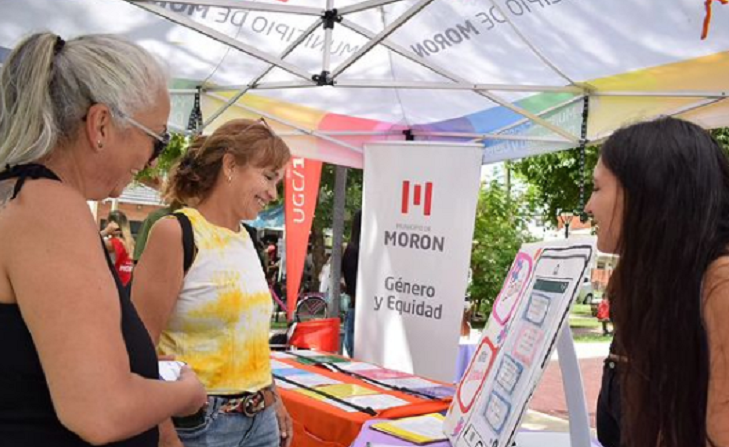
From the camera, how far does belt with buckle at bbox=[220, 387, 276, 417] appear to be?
185 centimetres

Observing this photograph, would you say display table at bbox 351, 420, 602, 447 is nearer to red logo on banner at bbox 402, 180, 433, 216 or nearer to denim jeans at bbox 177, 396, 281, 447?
denim jeans at bbox 177, 396, 281, 447

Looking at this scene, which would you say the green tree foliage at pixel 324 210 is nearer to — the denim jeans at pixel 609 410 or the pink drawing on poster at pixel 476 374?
the pink drawing on poster at pixel 476 374

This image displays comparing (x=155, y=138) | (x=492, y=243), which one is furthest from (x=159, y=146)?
(x=492, y=243)

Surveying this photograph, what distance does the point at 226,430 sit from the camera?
1.84 m

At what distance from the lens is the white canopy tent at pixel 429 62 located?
12.0 ft

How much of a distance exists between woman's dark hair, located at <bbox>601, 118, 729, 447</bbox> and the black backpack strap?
1.04 meters

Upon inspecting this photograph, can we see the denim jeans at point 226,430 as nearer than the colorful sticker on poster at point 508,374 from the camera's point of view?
No

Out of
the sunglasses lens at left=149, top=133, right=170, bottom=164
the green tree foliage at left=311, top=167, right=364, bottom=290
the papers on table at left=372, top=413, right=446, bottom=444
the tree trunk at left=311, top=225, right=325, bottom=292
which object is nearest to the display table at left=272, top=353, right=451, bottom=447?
the papers on table at left=372, top=413, right=446, bottom=444

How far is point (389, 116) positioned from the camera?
18.3ft

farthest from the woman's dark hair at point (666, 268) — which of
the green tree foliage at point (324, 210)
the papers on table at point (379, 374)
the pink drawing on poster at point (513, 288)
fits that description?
the green tree foliage at point (324, 210)

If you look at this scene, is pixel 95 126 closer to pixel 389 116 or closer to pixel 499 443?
pixel 499 443

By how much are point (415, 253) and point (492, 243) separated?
9636 mm

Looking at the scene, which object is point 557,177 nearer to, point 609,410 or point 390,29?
point 390,29

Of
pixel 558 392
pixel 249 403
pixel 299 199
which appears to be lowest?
pixel 558 392
